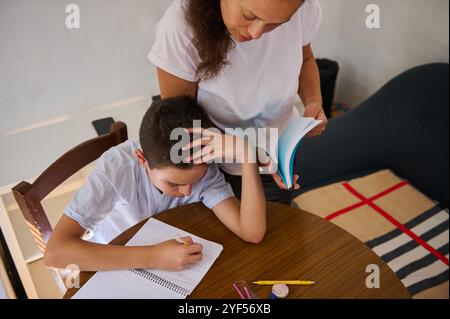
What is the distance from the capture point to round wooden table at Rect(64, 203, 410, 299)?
891 millimetres

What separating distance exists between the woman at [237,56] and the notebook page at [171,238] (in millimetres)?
258

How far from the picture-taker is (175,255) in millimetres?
909

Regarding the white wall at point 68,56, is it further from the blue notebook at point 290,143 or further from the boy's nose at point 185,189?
the blue notebook at point 290,143

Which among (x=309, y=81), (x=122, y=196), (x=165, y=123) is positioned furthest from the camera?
(x=309, y=81)

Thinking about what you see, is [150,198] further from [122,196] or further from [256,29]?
[256,29]

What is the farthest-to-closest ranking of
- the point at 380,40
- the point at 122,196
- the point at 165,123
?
the point at 380,40
the point at 122,196
the point at 165,123

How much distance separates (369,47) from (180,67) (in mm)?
1567

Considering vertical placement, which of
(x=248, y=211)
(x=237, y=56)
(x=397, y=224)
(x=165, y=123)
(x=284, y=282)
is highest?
(x=237, y=56)

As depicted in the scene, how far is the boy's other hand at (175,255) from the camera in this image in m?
0.91

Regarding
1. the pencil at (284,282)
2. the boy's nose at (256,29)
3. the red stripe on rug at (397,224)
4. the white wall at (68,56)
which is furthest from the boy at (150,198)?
the red stripe on rug at (397,224)

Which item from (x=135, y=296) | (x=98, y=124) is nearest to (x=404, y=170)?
(x=98, y=124)

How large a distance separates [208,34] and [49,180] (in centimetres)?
52

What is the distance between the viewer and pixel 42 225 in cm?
105

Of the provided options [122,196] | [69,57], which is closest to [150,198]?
[122,196]
